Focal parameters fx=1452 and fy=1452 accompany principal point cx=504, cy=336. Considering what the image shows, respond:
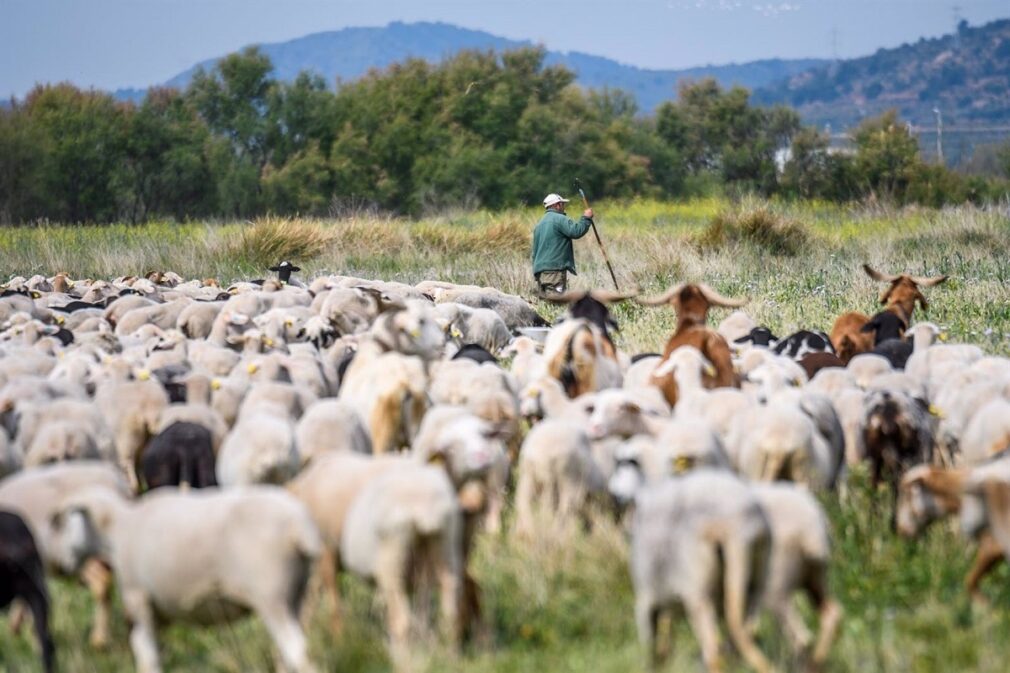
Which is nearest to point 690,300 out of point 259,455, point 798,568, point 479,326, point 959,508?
point 479,326

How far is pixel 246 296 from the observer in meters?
16.2

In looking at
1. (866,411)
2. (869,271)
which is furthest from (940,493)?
(869,271)

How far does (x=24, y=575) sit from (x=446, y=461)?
219 cm

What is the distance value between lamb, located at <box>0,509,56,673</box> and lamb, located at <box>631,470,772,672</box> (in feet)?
8.75

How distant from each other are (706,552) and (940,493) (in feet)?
7.21

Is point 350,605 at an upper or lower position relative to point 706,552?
lower

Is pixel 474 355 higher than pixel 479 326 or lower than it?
higher

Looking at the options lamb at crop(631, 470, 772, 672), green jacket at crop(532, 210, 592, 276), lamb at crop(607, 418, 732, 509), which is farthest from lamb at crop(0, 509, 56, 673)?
green jacket at crop(532, 210, 592, 276)

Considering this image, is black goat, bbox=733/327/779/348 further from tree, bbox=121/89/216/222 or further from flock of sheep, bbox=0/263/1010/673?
tree, bbox=121/89/216/222

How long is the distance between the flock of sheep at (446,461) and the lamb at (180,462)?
0.01 metres

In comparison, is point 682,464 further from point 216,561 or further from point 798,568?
point 216,561

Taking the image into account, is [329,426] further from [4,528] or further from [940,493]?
[940,493]

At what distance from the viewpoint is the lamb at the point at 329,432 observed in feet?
28.8

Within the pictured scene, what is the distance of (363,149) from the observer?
68.5m
